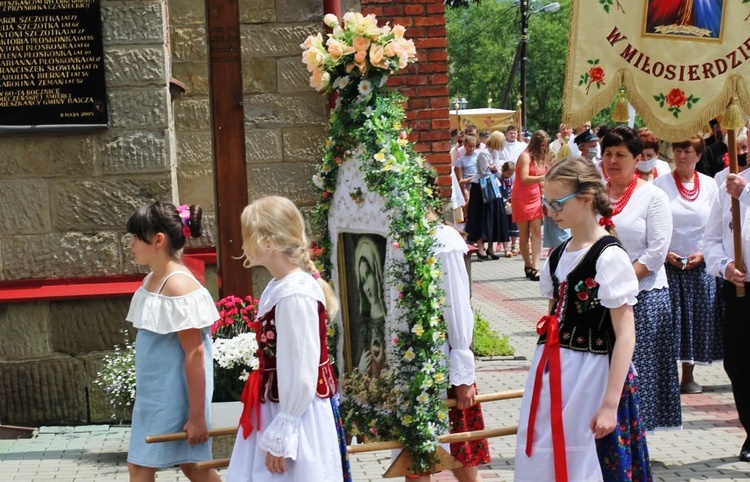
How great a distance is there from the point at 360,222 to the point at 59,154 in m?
3.55

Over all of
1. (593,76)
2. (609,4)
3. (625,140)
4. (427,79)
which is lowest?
(625,140)

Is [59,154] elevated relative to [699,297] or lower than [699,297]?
elevated

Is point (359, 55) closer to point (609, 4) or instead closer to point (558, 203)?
point (558, 203)

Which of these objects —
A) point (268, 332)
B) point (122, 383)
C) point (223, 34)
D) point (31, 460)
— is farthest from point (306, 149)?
point (268, 332)

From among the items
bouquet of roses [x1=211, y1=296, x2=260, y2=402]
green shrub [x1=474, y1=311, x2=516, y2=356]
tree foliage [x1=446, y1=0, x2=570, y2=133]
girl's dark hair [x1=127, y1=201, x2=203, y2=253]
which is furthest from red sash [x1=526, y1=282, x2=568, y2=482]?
tree foliage [x1=446, y1=0, x2=570, y2=133]

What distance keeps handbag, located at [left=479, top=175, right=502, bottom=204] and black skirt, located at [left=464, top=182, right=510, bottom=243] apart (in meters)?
0.06

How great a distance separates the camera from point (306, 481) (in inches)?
166

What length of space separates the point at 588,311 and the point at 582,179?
0.53m

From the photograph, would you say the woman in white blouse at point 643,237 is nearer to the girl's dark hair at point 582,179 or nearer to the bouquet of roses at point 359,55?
the girl's dark hair at point 582,179

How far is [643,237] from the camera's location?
20.9 ft

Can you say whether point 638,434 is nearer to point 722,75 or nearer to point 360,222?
point 360,222

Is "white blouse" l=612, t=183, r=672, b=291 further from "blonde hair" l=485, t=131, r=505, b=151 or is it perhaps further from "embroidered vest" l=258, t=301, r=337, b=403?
"blonde hair" l=485, t=131, r=505, b=151

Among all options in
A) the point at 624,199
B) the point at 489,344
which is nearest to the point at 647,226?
the point at 624,199

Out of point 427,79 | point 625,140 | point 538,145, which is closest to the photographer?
point 625,140
